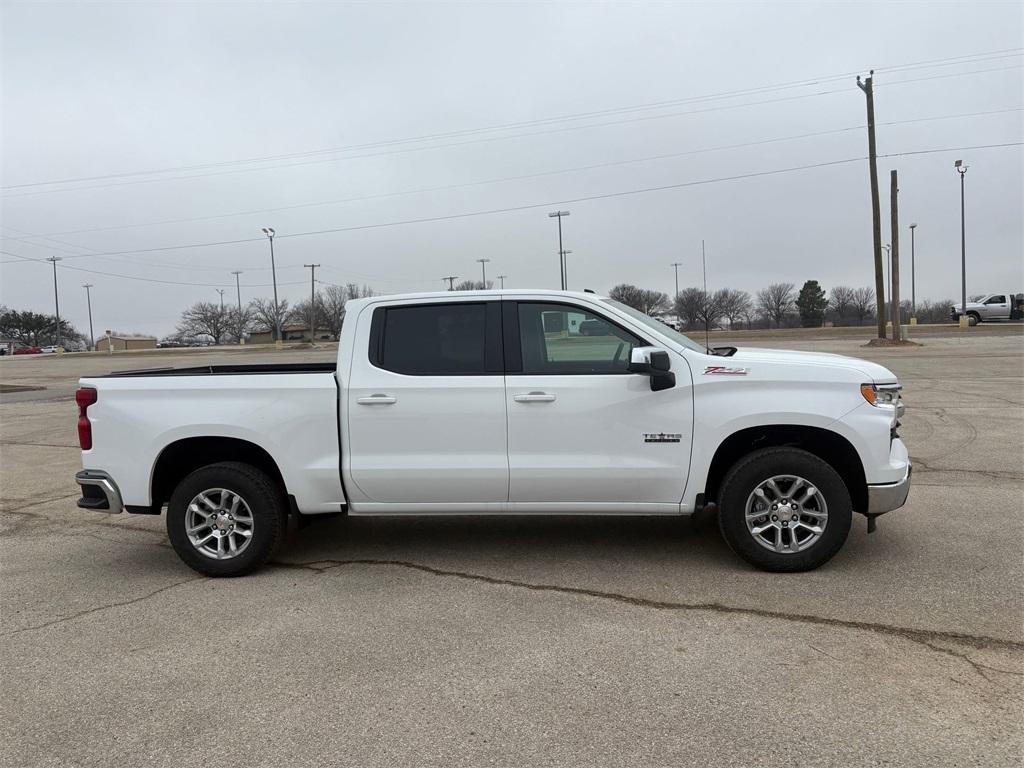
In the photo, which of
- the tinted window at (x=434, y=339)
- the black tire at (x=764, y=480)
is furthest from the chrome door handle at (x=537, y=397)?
the black tire at (x=764, y=480)

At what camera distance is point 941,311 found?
88125 millimetres

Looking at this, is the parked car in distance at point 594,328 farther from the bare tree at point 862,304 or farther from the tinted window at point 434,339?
the bare tree at point 862,304

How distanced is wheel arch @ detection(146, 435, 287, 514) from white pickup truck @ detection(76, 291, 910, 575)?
18 millimetres

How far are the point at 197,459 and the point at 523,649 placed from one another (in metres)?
2.83

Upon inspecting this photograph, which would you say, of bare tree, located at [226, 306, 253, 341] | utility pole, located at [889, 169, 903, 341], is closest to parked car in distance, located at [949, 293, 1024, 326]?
utility pole, located at [889, 169, 903, 341]

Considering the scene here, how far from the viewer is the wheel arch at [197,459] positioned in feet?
16.1

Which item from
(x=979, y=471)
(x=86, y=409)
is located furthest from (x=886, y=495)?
(x=86, y=409)

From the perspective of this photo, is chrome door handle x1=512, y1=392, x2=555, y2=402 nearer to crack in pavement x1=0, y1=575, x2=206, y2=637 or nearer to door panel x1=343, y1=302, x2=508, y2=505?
door panel x1=343, y1=302, x2=508, y2=505

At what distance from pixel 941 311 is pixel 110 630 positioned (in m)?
101

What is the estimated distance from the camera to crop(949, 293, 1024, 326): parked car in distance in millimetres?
43344

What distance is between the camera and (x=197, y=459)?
511 centimetres

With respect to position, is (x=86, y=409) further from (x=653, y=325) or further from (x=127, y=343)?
(x=127, y=343)

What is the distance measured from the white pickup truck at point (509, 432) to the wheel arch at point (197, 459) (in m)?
0.02

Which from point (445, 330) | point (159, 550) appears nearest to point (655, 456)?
point (445, 330)
